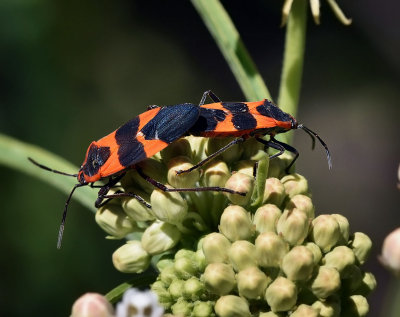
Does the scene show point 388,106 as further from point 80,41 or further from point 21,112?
point 21,112

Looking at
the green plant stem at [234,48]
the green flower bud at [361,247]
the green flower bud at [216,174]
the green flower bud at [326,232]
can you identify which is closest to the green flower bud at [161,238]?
the green flower bud at [216,174]

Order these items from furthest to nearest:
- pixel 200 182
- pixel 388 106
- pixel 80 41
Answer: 1. pixel 388 106
2. pixel 80 41
3. pixel 200 182

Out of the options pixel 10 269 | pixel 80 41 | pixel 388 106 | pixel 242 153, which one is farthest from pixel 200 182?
pixel 388 106

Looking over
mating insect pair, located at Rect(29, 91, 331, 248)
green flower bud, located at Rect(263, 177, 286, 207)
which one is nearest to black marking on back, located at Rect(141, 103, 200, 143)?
mating insect pair, located at Rect(29, 91, 331, 248)

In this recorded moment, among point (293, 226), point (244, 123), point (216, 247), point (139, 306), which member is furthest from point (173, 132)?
point (139, 306)

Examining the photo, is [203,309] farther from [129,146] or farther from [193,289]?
[129,146]

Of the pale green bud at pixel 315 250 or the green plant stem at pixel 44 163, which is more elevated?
the green plant stem at pixel 44 163

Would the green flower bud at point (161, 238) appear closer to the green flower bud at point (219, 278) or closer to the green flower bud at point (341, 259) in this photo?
the green flower bud at point (219, 278)
